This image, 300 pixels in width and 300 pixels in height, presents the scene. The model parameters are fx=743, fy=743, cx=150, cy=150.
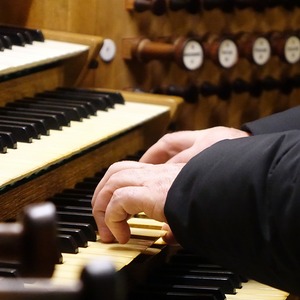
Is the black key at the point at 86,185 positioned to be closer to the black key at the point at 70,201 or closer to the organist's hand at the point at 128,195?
the black key at the point at 70,201

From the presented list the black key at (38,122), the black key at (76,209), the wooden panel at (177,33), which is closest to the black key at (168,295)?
the black key at (76,209)

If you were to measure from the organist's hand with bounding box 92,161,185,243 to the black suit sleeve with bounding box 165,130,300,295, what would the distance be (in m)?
0.06

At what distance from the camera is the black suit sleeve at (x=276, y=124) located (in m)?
1.51

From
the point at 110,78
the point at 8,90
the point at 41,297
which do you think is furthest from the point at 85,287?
the point at 110,78

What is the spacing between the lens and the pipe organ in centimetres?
121

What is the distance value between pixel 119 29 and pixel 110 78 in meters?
0.15

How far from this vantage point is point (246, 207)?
0.96 meters

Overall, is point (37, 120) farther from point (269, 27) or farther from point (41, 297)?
point (269, 27)

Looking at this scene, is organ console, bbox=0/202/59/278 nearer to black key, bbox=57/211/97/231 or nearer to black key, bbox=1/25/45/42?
black key, bbox=57/211/97/231

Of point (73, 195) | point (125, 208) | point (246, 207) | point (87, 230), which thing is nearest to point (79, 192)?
point (73, 195)

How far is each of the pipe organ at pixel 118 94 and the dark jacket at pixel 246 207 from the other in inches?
6.8

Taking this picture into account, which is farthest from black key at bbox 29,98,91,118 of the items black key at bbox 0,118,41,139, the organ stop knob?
the organ stop knob

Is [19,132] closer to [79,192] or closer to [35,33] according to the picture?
[79,192]

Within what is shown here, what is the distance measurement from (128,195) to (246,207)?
23 cm
